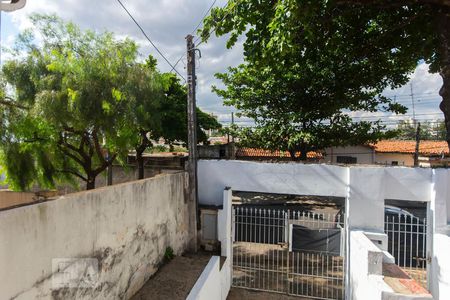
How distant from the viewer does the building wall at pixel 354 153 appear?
20.4 meters

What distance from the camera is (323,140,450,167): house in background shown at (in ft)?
67.4

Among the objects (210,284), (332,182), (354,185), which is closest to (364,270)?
(354,185)

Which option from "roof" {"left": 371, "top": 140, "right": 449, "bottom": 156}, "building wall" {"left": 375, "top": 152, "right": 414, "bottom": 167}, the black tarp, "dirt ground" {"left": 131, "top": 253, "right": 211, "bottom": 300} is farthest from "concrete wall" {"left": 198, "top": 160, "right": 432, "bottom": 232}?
"building wall" {"left": 375, "top": 152, "right": 414, "bottom": 167}

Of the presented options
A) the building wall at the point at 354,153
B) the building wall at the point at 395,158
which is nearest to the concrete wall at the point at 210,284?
the building wall at the point at 354,153

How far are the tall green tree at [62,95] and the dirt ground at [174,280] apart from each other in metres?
4.24

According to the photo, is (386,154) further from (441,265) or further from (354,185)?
(441,265)

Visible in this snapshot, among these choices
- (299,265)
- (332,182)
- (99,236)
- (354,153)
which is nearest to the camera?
(99,236)

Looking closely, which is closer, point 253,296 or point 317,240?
point 253,296

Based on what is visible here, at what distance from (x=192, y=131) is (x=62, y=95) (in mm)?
3577

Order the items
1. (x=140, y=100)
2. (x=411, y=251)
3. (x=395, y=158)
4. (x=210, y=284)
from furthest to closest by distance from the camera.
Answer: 1. (x=395, y=158)
2. (x=140, y=100)
3. (x=411, y=251)
4. (x=210, y=284)

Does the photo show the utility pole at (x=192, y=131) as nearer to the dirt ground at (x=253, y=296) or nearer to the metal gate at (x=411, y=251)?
the dirt ground at (x=253, y=296)

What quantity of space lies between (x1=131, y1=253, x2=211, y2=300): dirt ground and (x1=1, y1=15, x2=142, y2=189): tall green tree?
167 inches

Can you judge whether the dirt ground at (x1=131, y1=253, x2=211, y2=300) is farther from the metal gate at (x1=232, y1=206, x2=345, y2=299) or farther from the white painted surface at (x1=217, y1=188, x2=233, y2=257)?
the metal gate at (x1=232, y1=206, x2=345, y2=299)

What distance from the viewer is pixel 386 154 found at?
2255cm
